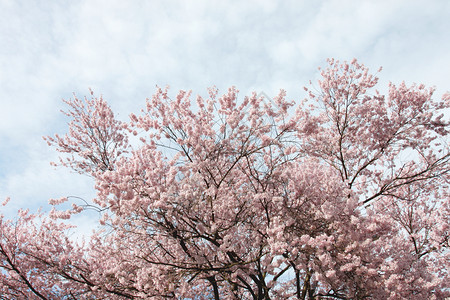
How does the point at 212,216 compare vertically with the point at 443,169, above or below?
below

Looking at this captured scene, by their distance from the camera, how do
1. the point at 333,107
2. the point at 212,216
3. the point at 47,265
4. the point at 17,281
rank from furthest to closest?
1. the point at 333,107
2. the point at 17,281
3. the point at 47,265
4. the point at 212,216

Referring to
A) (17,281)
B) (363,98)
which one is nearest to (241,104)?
(363,98)

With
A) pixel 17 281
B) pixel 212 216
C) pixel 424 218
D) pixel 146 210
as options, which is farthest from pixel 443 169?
pixel 17 281

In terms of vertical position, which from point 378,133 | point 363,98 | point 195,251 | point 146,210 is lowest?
point 195,251

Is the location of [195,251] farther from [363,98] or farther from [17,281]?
[363,98]

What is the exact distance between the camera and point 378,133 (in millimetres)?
9055

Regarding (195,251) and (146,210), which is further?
(195,251)

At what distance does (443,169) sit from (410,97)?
7.52ft

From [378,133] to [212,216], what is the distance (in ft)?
18.4

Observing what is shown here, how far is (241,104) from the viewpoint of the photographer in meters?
7.34

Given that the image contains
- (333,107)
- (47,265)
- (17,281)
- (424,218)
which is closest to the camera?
(47,265)

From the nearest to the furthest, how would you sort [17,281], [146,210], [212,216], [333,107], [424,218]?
[146,210] < [212,216] < [17,281] < [333,107] < [424,218]

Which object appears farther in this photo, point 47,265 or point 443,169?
point 443,169

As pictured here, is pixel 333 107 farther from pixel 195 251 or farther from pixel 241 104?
pixel 195 251
